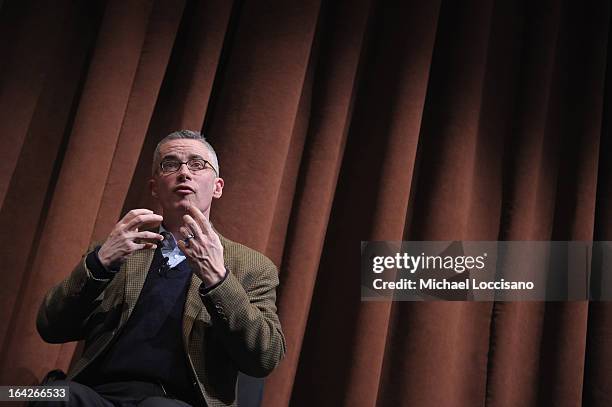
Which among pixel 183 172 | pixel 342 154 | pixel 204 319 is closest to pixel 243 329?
pixel 204 319

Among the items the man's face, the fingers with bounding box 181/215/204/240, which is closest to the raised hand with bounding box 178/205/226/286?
the fingers with bounding box 181/215/204/240

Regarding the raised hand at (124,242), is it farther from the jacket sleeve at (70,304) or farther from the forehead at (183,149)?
the forehead at (183,149)

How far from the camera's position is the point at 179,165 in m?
1.34

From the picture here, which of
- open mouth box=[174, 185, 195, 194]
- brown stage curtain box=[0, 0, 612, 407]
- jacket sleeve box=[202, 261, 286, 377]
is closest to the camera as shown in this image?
jacket sleeve box=[202, 261, 286, 377]

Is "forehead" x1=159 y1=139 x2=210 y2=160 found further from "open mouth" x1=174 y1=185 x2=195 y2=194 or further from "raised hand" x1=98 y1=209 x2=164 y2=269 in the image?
"raised hand" x1=98 y1=209 x2=164 y2=269

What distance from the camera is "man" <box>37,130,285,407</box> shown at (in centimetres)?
111

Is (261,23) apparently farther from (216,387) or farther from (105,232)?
(216,387)

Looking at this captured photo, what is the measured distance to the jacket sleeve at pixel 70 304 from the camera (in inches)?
45.1

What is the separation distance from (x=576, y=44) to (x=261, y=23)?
1.16 m

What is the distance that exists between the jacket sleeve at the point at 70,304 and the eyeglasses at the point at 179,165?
261mm

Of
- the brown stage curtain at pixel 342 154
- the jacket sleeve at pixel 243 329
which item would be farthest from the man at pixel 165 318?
the brown stage curtain at pixel 342 154

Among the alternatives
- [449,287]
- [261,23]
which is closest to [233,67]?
[261,23]

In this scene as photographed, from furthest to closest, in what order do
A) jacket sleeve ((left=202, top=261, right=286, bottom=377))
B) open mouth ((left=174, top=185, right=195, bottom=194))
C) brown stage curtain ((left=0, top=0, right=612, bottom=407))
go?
brown stage curtain ((left=0, top=0, right=612, bottom=407)) < open mouth ((left=174, top=185, right=195, bottom=194)) < jacket sleeve ((left=202, top=261, right=286, bottom=377))

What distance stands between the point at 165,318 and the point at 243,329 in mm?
182
